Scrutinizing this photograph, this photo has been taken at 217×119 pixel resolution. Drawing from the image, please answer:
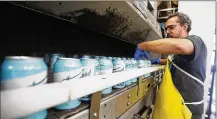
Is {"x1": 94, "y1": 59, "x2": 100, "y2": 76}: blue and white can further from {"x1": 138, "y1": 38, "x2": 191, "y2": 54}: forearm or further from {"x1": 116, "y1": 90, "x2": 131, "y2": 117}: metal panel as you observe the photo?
{"x1": 138, "y1": 38, "x2": 191, "y2": 54}: forearm

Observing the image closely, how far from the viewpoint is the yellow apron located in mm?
1526

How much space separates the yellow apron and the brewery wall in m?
0.80

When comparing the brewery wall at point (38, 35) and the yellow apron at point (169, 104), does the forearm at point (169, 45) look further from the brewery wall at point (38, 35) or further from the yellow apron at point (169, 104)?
the brewery wall at point (38, 35)

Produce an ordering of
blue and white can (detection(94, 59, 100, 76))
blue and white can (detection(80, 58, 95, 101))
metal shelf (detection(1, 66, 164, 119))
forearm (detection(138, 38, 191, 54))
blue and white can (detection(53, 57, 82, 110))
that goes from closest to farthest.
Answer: metal shelf (detection(1, 66, 164, 119)), blue and white can (detection(53, 57, 82, 110)), blue and white can (detection(80, 58, 95, 101)), blue and white can (detection(94, 59, 100, 76)), forearm (detection(138, 38, 191, 54))

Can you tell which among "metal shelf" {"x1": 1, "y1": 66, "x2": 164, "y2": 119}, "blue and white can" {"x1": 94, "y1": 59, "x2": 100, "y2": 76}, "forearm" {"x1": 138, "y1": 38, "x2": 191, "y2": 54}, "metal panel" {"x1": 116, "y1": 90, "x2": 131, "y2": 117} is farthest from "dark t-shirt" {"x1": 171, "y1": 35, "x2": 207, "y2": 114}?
"metal shelf" {"x1": 1, "y1": 66, "x2": 164, "y2": 119}

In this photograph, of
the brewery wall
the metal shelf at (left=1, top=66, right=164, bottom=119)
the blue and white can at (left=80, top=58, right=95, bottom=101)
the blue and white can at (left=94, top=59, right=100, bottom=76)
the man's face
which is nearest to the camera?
the metal shelf at (left=1, top=66, right=164, bottom=119)

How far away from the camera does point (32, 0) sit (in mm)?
983

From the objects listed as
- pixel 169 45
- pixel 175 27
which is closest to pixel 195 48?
pixel 169 45

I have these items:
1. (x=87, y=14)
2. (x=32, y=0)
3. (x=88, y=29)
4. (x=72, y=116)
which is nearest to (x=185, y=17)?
(x=88, y=29)

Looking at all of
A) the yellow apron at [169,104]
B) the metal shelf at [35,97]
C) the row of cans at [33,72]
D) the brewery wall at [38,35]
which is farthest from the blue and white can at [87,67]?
the yellow apron at [169,104]

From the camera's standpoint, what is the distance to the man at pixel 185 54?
5.08 feet

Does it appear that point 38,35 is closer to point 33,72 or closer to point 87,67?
point 87,67

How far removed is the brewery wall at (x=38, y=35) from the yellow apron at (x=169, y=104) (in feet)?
2.63

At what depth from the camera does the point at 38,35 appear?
124 cm
